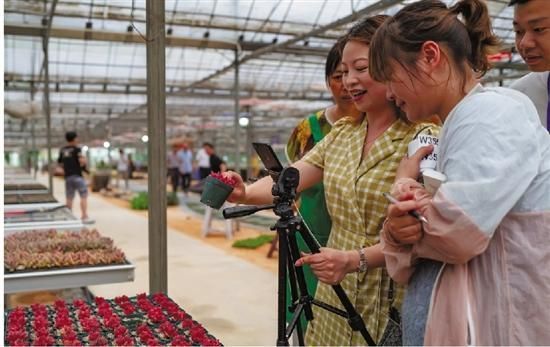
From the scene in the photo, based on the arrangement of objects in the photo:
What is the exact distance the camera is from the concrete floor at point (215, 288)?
3668 millimetres

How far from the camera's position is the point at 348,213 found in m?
1.39

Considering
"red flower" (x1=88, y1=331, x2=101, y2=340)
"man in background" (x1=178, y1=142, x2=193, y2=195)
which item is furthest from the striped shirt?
"man in background" (x1=178, y1=142, x2=193, y2=195)

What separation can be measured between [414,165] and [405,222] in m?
0.21

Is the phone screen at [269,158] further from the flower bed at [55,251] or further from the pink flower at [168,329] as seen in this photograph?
the flower bed at [55,251]

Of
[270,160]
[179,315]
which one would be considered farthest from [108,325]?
[270,160]

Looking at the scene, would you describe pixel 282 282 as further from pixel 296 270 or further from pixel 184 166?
pixel 184 166

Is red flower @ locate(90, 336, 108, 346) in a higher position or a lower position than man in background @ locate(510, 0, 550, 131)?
lower

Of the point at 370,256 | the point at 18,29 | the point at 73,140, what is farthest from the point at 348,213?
the point at 73,140

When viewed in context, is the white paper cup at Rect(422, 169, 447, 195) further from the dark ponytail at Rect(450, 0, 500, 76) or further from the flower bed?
the flower bed

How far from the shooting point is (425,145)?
3.59 feet

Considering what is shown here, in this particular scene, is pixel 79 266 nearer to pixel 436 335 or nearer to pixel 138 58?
pixel 436 335

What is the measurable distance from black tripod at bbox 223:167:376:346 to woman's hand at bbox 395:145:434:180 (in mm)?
239

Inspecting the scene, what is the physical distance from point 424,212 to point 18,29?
7921 millimetres

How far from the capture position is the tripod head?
118 cm
